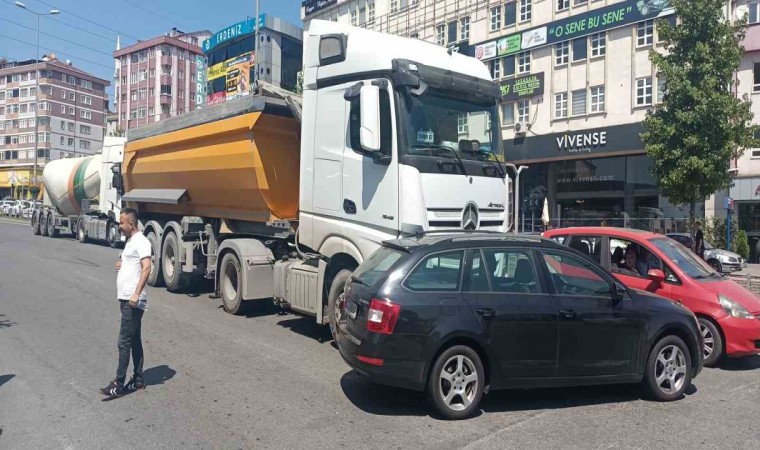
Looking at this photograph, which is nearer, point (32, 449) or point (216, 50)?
point (32, 449)

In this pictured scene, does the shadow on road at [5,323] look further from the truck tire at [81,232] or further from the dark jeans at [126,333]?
the truck tire at [81,232]

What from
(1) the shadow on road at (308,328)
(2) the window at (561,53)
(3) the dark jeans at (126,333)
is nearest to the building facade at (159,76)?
(2) the window at (561,53)

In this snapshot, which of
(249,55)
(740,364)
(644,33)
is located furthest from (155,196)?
(249,55)

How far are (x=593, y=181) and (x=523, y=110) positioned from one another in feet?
17.5

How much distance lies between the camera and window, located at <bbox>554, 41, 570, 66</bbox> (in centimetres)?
2936

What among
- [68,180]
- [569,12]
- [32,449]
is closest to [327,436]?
[32,449]

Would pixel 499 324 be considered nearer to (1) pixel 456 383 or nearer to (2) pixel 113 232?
(1) pixel 456 383

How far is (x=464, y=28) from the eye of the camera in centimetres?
3397

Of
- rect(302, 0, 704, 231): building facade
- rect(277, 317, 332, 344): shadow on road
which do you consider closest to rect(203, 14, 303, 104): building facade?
rect(302, 0, 704, 231): building facade

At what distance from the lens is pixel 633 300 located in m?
5.87

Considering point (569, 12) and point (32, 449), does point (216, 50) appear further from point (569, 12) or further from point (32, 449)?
point (32, 449)

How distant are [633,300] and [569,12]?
26.6 meters

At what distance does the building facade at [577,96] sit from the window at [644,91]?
45mm

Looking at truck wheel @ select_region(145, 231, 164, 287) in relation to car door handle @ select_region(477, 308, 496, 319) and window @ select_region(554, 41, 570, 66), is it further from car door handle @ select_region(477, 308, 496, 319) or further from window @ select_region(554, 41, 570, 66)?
window @ select_region(554, 41, 570, 66)
